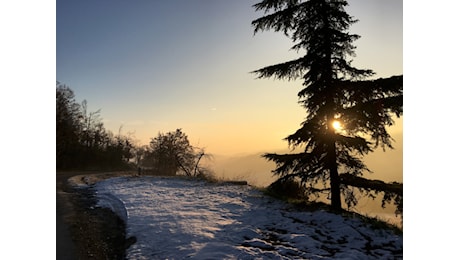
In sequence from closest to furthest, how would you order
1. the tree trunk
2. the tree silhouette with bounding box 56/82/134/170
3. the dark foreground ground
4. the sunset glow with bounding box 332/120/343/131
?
the dark foreground ground → the sunset glow with bounding box 332/120/343/131 → the tree trunk → the tree silhouette with bounding box 56/82/134/170

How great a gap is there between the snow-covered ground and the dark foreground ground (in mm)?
271

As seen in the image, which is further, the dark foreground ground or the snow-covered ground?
the dark foreground ground

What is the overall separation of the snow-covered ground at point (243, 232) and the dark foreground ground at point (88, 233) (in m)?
0.27

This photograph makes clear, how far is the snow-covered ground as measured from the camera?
458cm

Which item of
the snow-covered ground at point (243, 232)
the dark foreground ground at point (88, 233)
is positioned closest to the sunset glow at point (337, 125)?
the snow-covered ground at point (243, 232)

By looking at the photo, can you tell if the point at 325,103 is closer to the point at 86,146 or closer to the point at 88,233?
the point at 88,233

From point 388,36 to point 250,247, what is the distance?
4528 millimetres

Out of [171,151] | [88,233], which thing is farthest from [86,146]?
[88,233]

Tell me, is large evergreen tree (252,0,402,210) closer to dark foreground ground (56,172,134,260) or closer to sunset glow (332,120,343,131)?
sunset glow (332,120,343,131)

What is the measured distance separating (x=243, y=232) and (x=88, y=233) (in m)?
3.20

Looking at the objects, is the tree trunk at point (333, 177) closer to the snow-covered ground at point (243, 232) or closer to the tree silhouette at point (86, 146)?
the snow-covered ground at point (243, 232)

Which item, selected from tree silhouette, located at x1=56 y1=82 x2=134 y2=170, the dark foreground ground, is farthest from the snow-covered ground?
tree silhouette, located at x1=56 y1=82 x2=134 y2=170

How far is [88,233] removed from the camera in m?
5.69
